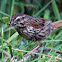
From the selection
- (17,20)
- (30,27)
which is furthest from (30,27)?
(17,20)

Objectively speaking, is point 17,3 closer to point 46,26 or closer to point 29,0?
point 29,0

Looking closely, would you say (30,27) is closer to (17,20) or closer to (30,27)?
(30,27)

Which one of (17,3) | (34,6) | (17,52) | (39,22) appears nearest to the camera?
(17,52)

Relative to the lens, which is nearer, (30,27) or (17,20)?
(17,20)

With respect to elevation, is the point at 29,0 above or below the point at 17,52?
above

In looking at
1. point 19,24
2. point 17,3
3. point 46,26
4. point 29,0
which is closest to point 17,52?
point 19,24

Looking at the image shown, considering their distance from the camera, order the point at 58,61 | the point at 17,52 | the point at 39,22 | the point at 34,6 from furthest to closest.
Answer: the point at 34,6 → the point at 39,22 → the point at 17,52 → the point at 58,61
